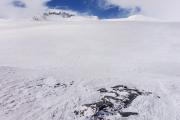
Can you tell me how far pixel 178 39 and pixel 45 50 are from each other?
1541 cm

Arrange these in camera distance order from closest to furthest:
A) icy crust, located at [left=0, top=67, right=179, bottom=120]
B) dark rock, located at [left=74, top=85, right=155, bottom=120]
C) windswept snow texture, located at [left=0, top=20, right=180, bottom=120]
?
icy crust, located at [left=0, top=67, right=179, bottom=120]
dark rock, located at [left=74, top=85, right=155, bottom=120]
windswept snow texture, located at [left=0, top=20, right=180, bottom=120]

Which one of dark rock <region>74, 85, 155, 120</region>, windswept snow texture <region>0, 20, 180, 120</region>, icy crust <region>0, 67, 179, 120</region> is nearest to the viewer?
icy crust <region>0, 67, 179, 120</region>

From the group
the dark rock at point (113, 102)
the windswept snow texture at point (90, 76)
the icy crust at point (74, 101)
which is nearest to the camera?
the icy crust at point (74, 101)

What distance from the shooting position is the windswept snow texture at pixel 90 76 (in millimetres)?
14047

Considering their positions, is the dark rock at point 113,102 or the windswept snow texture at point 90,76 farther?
the windswept snow texture at point 90,76

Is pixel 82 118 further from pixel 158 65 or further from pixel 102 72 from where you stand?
pixel 158 65

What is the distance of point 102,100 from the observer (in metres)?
15.1

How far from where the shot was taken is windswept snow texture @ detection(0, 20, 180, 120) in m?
14.0

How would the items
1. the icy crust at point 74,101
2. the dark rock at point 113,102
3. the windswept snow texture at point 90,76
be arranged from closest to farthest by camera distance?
1. the icy crust at point 74,101
2. the dark rock at point 113,102
3. the windswept snow texture at point 90,76

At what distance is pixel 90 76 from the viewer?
64.1 ft

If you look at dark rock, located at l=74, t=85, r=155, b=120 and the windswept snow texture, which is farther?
the windswept snow texture

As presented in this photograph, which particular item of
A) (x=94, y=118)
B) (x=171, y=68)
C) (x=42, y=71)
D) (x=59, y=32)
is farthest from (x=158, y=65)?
(x=59, y=32)

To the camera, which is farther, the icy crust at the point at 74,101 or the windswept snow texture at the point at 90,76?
the windswept snow texture at the point at 90,76

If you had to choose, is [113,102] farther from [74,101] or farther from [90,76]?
[90,76]
